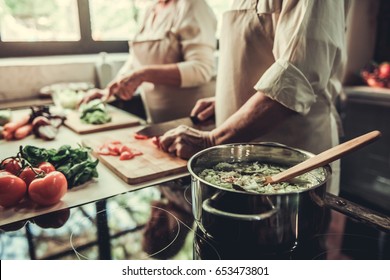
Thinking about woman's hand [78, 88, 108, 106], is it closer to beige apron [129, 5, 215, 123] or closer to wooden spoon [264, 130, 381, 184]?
beige apron [129, 5, 215, 123]

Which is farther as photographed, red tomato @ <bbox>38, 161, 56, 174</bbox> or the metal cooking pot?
red tomato @ <bbox>38, 161, 56, 174</bbox>

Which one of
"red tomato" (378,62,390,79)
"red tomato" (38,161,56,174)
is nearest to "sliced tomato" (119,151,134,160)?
"red tomato" (38,161,56,174)

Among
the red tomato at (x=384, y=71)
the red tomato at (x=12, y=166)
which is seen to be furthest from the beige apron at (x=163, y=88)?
the red tomato at (x=384, y=71)

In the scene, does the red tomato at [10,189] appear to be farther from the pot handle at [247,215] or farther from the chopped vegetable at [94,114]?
the chopped vegetable at [94,114]

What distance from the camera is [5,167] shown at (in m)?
0.80

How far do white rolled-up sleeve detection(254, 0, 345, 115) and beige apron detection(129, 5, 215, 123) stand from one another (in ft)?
2.30

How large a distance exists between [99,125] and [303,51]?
85 cm

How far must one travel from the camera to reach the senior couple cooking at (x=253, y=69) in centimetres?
79

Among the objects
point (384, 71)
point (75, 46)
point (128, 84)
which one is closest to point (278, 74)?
point (128, 84)

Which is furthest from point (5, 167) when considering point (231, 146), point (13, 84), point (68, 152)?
point (13, 84)

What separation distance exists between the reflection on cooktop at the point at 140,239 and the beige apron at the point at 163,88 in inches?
32.9

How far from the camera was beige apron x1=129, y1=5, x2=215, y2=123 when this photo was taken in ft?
4.76

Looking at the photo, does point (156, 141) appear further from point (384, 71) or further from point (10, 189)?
point (384, 71)

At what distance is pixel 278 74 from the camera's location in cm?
80
